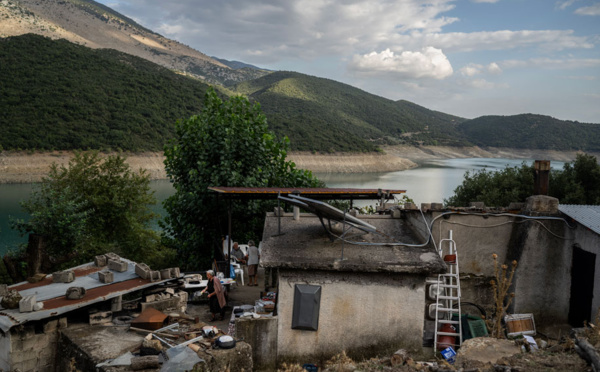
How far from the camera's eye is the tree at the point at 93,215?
15.8 meters

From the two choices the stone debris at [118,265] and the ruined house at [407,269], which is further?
the stone debris at [118,265]

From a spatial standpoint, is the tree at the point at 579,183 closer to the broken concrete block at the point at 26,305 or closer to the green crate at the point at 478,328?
the green crate at the point at 478,328

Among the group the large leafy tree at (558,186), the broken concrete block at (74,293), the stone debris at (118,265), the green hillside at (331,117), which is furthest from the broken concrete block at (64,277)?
the green hillside at (331,117)

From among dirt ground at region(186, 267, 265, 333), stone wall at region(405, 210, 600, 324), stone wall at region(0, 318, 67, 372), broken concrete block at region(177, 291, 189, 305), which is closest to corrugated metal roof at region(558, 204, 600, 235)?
stone wall at region(405, 210, 600, 324)

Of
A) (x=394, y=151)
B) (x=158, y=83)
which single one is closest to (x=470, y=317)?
(x=158, y=83)

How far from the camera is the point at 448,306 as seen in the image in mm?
7223

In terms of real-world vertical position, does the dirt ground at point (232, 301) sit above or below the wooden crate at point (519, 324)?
below

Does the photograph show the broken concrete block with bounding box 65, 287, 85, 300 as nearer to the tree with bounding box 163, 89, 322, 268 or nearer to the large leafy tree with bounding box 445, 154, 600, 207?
the tree with bounding box 163, 89, 322, 268

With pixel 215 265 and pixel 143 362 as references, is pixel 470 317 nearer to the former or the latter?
pixel 143 362

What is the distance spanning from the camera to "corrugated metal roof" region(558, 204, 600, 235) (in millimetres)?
7062

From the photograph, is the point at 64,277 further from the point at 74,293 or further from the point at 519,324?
the point at 519,324

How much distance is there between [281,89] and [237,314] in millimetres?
137037

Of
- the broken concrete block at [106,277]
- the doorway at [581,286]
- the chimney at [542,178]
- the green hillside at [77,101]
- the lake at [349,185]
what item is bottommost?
the lake at [349,185]

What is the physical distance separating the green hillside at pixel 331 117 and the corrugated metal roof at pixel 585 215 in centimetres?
6739
